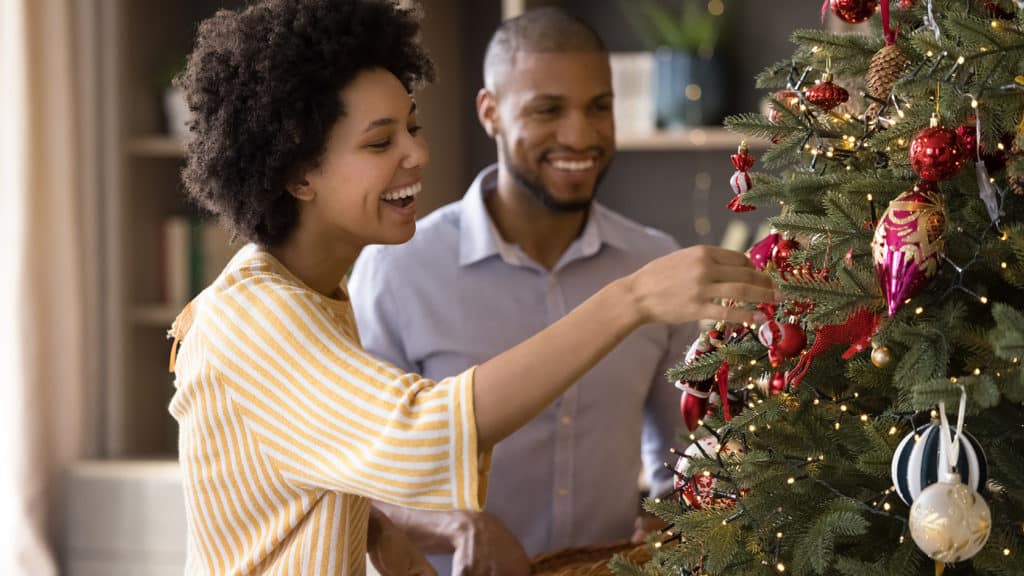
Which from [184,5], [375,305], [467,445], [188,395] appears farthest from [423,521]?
[184,5]

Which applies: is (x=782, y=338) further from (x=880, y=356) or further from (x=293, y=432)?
(x=293, y=432)

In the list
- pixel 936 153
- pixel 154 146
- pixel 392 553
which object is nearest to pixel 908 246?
pixel 936 153

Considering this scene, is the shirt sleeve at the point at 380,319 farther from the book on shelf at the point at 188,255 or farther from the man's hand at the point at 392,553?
the book on shelf at the point at 188,255

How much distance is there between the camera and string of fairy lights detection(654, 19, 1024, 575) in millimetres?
1050

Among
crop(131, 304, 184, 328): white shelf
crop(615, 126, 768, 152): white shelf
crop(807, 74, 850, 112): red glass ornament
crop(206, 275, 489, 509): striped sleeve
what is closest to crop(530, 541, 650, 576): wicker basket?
crop(206, 275, 489, 509): striped sleeve

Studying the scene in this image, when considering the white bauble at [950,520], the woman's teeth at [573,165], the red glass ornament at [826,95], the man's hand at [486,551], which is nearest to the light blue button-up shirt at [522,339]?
the woman's teeth at [573,165]

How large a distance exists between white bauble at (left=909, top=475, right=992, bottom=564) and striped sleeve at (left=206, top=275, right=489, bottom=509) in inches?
15.9

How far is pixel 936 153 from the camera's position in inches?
39.6

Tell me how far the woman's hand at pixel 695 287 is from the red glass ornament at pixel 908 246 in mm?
126

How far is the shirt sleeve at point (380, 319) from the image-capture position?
200cm

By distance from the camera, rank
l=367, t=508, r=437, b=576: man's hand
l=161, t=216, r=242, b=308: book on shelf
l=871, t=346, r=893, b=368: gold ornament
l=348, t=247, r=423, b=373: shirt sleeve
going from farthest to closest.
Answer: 1. l=161, t=216, r=242, b=308: book on shelf
2. l=348, t=247, r=423, b=373: shirt sleeve
3. l=367, t=508, r=437, b=576: man's hand
4. l=871, t=346, r=893, b=368: gold ornament

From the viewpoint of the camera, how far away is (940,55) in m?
1.05

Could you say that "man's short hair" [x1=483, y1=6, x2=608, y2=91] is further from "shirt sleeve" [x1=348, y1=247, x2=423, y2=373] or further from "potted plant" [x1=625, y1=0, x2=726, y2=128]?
"potted plant" [x1=625, y1=0, x2=726, y2=128]

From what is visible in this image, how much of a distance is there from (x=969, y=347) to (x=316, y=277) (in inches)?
29.1
